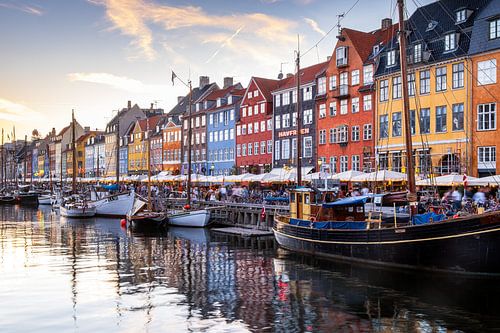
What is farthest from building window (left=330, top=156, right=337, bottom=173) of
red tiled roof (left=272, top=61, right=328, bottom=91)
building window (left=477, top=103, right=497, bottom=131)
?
building window (left=477, top=103, right=497, bottom=131)

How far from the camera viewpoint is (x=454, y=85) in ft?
146

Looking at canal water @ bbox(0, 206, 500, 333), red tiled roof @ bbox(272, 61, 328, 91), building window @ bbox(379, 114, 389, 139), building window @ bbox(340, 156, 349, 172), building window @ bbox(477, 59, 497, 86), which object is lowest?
canal water @ bbox(0, 206, 500, 333)

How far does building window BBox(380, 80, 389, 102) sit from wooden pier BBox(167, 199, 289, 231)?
15.6 metres

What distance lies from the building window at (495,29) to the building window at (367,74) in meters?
13.3

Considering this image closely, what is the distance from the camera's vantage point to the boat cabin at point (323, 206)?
2995cm

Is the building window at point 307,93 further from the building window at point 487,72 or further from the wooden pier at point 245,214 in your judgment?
the building window at point 487,72

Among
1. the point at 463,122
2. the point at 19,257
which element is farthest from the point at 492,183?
the point at 19,257

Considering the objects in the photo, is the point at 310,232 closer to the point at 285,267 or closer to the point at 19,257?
the point at 285,267

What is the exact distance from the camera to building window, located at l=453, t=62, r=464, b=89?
43688 mm

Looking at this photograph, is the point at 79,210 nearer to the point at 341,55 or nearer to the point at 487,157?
the point at 341,55

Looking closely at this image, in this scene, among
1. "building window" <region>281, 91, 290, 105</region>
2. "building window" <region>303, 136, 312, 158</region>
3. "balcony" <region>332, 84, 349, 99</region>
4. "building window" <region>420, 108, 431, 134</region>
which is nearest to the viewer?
"building window" <region>420, 108, 431, 134</region>

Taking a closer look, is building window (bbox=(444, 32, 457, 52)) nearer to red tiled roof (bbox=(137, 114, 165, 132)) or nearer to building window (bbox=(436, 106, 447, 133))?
building window (bbox=(436, 106, 447, 133))

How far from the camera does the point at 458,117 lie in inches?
1731

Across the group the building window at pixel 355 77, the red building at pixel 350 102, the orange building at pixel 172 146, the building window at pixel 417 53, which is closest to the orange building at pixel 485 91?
the building window at pixel 417 53
